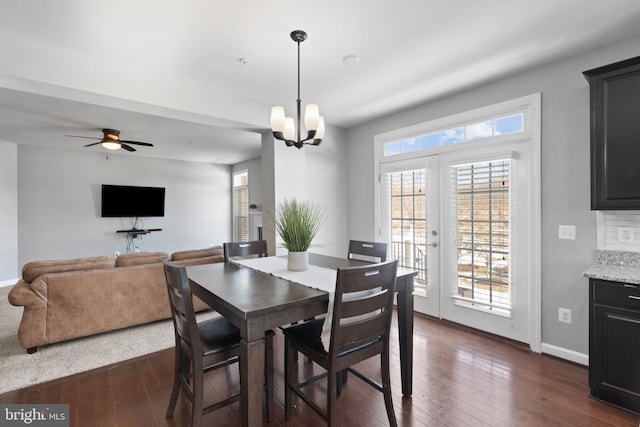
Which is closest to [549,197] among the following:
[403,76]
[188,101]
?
[403,76]

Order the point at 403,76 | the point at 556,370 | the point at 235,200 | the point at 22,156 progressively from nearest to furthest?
the point at 556,370 < the point at 403,76 < the point at 22,156 < the point at 235,200

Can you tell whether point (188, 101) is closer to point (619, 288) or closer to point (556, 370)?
point (619, 288)

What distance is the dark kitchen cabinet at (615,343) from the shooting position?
1956 millimetres

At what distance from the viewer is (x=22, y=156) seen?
18.9ft

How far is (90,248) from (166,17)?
608 centimetres

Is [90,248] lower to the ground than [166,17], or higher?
lower

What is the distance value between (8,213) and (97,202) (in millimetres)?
1342

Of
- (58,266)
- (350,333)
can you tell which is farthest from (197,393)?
(58,266)

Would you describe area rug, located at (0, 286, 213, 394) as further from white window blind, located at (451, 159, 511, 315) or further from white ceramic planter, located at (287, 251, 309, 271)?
white window blind, located at (451, 159, 511, 315)

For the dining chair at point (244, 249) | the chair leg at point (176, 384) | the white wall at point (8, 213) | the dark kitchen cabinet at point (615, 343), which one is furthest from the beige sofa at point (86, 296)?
the dark kitchen cabinet at point (615, 343)

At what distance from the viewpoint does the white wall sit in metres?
5.42

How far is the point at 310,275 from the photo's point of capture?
2.18 m

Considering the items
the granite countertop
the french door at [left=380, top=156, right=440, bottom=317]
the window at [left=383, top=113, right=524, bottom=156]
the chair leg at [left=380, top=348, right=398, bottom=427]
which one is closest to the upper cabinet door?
the granite countertop

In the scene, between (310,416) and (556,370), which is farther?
(556,370)
